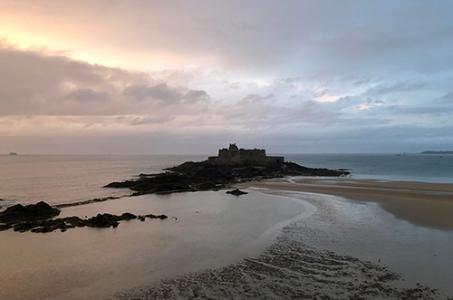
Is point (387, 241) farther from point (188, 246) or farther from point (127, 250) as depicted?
point (127, 250)

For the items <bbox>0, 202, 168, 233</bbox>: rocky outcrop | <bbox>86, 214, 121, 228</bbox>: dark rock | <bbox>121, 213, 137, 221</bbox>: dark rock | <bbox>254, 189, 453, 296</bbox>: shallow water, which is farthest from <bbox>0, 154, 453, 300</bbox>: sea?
<bbox>121, 213, 137, 221</bbox>: dark rock

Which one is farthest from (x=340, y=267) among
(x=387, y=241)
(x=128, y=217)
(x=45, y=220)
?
(x=45, y=220)

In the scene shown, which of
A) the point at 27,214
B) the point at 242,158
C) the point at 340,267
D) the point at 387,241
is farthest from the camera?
the point at 242,158

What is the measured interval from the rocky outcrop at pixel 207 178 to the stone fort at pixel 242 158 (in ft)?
10.3

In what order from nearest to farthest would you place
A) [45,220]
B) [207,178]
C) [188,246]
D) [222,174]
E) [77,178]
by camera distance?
1. [188,246]
2. [45,220]
3. [207,178]
4. [222,174]
5. [77,178]

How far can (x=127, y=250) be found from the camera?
15.4 m

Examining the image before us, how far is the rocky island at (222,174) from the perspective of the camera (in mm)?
41269

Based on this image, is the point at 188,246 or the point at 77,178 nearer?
the point at 188,246

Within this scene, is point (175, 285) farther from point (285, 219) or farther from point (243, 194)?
point (243, 194)

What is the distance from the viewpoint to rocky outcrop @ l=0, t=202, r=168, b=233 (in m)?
20.4

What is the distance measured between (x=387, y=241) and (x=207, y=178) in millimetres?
34571

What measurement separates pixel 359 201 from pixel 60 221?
2033 centimetres

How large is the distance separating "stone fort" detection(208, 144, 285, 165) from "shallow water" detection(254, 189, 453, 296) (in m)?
45.8

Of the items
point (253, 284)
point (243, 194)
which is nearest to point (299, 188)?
point (243, 194)
